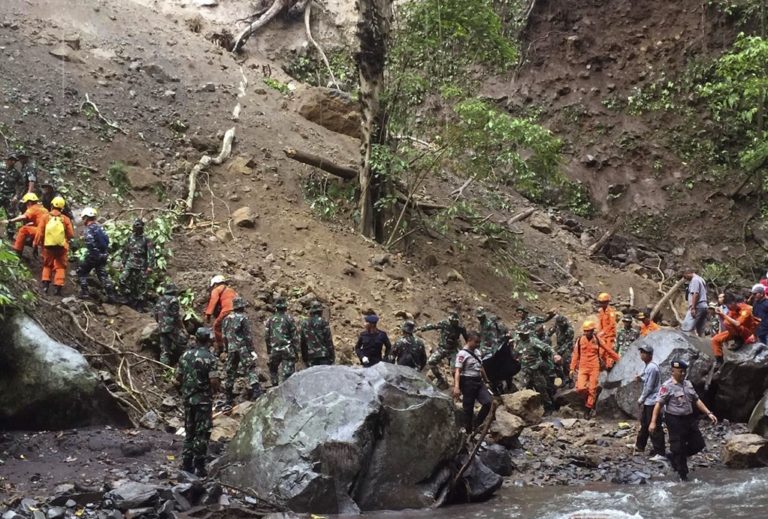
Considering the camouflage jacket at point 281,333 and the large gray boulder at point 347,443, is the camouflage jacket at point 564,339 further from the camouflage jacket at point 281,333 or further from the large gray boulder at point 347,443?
the large gray boulder at point 347,443

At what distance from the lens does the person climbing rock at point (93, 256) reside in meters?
12.4

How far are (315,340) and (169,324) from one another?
2081 millimetres

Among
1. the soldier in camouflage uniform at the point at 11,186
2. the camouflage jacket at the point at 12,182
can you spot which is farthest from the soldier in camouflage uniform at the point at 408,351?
the camouflage jacket at the point at 12,182

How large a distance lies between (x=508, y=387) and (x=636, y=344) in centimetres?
213

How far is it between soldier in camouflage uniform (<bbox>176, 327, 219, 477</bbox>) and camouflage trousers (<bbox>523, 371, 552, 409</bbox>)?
6158mm

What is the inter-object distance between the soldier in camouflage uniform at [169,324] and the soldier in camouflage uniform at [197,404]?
3151 millimetres

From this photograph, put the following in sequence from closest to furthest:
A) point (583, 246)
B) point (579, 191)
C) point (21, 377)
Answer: point (21, 377) → point (583, 246) → point (579, 191)

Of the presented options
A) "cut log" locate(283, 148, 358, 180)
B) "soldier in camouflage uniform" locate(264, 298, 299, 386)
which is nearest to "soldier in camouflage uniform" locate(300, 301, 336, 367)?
"soldier in camouflage uniform" locate(264, 298, 299, 386)

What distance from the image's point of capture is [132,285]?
42.9ft

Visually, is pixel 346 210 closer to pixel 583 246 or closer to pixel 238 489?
pixel 583 246

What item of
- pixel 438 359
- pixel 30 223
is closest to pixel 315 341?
pixel 438 359

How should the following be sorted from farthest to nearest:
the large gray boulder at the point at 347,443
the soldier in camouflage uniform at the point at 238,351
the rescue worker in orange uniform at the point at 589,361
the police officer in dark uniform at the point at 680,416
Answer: the rescue worker in orange uniform at the point at 589,361 < the soldier in camouflage uniform at the point at 238,351 < the police officer in dark uniform at the point at 680,416 < the large gray boulder at the point at 347,443

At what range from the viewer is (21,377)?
920cm

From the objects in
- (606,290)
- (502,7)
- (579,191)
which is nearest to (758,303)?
(606,290)
